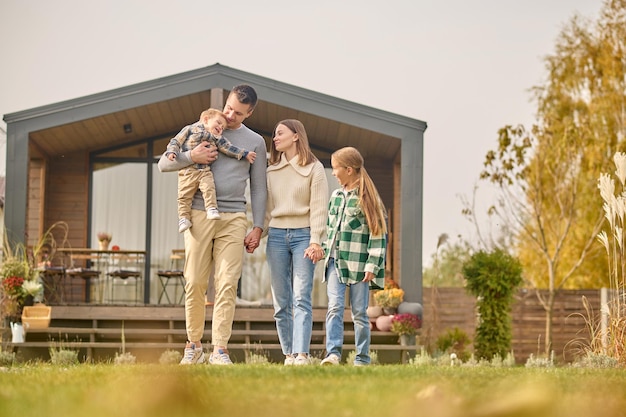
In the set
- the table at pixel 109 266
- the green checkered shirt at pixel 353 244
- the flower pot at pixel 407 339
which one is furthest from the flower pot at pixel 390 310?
the green checkered shirt at pixel 353 244

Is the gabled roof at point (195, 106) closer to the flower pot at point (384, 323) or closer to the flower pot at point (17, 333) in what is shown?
the flower pot at point (384, 323)

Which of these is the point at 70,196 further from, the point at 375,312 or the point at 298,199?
the point at 298,199

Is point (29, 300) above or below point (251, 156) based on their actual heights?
below

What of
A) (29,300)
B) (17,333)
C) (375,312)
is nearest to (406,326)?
(375,312)

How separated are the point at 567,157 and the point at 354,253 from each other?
12.6m

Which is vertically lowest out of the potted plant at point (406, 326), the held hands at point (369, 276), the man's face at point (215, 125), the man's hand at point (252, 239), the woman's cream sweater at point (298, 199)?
the potted plant at point (406, 326)

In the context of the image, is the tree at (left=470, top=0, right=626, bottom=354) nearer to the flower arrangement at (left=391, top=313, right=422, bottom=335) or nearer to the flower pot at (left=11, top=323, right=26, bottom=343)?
the flower arrangement at (left=391, top=313, right=422, bottom=335)

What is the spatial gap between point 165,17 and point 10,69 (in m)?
3.37

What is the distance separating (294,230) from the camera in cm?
612

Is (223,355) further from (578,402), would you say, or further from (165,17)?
(165,17)

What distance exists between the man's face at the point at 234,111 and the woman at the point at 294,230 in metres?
0.29

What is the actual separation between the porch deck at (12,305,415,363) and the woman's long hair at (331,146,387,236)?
4.02 metres

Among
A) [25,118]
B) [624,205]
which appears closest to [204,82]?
[25,118]

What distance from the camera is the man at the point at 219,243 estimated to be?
19.3ft
